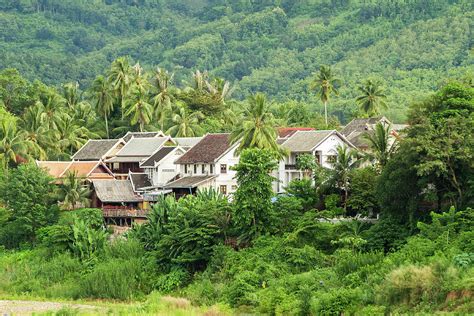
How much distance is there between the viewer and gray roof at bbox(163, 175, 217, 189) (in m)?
72.9

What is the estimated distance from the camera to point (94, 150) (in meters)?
86.1

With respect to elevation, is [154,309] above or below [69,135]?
below

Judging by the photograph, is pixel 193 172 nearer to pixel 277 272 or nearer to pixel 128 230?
pixel 128 230

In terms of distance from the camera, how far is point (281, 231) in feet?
184

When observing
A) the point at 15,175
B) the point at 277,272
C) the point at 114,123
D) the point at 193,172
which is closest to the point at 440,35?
the point at 114,123

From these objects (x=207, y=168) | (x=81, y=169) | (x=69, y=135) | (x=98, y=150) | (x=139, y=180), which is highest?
(x=69, y=135)

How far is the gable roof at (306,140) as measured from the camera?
74438 millimetres

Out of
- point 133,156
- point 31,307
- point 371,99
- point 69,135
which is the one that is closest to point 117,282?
point 31,307

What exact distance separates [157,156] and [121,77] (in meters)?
21.0

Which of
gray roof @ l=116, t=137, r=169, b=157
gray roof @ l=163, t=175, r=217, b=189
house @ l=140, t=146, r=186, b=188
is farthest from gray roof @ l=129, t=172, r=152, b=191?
gray roof @ l=116, t=137, r=169, b=157

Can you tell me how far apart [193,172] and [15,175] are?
530 inches

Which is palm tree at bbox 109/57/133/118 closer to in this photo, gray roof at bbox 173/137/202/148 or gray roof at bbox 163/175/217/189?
Result: gray roof at bbox 173/137/202/148

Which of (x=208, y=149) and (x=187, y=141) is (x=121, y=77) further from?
(x=208, y=149)

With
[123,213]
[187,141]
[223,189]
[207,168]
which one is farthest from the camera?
[187,141]
